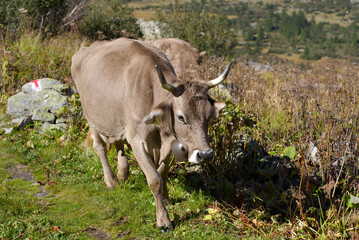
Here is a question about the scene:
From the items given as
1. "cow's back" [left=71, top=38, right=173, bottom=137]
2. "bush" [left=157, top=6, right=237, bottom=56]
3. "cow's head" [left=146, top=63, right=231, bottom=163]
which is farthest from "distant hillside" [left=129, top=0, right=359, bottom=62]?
"cow's head" [left=146, top=63, right=231, bottom=163]

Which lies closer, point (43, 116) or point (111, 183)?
point (111, 183)

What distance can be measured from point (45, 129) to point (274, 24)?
158m

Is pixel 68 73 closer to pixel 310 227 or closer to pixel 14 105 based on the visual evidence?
pixel 14 105

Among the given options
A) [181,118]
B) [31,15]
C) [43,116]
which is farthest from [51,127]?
[31,15]

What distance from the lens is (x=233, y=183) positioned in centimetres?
608

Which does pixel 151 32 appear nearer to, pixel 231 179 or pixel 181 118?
pixel 231 179

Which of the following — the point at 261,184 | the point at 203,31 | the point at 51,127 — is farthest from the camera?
the point at 203,31

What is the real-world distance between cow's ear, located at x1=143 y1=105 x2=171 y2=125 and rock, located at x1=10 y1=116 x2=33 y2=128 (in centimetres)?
529

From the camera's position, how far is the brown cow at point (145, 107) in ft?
14.7

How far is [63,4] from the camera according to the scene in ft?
54.7

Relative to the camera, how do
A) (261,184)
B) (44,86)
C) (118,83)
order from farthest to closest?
(44,86) < (261,184) < (118,83)

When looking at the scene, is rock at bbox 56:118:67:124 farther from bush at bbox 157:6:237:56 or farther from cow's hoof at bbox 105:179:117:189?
bush at bbox 157:6:237:56

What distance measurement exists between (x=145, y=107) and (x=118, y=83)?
0.74m

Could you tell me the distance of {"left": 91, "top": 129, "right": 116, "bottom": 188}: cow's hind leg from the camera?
20.6ft
